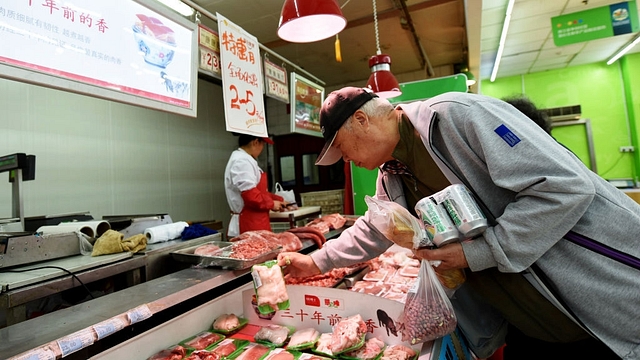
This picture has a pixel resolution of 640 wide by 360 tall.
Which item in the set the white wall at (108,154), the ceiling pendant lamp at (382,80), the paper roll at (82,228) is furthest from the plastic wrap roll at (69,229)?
the ceiling pendant lamp at (382,80)

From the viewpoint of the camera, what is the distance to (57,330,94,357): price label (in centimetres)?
112

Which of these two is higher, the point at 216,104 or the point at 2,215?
the point at 216,104

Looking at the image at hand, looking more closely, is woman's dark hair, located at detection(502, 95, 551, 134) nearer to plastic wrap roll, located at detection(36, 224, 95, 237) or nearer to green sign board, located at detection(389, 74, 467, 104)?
green sign board, located at detection(389, 74, 467, 104)

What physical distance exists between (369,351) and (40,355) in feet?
4.16

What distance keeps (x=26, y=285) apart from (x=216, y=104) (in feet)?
25.7

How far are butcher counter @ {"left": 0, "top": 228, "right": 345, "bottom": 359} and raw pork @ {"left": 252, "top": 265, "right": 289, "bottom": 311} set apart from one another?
327mm

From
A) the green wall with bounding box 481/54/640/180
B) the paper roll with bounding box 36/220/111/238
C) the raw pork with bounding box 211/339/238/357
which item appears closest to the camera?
the raw pork with bounding box 211/339/238/357

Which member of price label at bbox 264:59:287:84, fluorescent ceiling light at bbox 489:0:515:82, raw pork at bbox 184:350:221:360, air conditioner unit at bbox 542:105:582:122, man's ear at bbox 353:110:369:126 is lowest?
raw pork at bbox 184:350:221:360

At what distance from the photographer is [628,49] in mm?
8391

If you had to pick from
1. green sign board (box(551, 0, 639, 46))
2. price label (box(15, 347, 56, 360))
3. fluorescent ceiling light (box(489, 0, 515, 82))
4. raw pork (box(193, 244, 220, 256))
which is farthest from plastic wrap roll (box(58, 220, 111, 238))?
green sign board (box(551, 0, 639, 46))

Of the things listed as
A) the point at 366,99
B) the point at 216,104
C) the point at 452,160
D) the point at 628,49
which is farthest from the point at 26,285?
the point at 628,49

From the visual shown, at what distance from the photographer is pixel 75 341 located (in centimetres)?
115

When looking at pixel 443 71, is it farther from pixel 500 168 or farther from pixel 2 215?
pixel 2 215

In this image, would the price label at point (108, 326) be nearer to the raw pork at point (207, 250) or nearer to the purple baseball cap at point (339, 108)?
the raw pork at point (207, 250)
